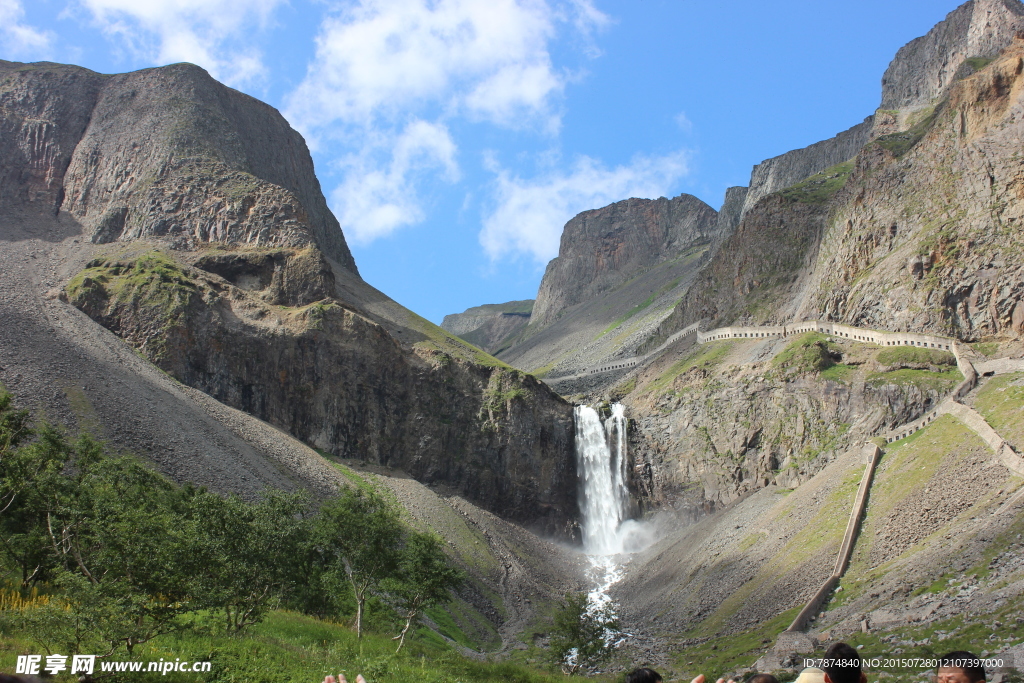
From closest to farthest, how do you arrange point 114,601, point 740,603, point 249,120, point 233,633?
1. point 114,601
2. point 233,633
3. point 740,603
4. point 249,120

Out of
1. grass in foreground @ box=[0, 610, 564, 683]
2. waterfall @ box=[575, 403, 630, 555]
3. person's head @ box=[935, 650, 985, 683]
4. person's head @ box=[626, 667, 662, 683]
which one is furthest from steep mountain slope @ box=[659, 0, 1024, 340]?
person's head @ box=[626, 667, 662, 683]

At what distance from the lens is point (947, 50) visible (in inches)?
6334

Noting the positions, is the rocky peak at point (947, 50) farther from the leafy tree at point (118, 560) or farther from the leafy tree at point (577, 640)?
the leafy tree at point (118, 560)

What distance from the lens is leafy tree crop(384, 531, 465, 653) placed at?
45.2m

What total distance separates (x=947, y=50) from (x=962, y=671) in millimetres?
183325

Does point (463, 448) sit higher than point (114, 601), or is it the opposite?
point (463, 448)

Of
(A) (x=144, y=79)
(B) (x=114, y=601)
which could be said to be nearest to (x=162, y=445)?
(B) (x=114, y=601)

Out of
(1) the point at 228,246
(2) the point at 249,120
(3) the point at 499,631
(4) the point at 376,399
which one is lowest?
(3) the point at 499,631

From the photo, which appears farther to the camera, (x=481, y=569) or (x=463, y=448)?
(x=463, y=448)

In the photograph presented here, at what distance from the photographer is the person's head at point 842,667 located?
32.6ft

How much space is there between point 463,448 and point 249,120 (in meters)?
91.2

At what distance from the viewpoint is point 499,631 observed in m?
66.4

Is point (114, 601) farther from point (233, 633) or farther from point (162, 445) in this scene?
point (162, 445)

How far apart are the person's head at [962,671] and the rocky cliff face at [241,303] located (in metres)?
62.6
